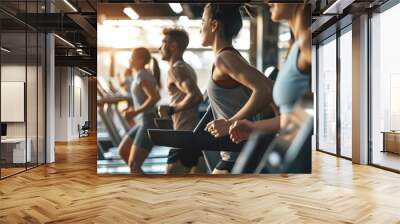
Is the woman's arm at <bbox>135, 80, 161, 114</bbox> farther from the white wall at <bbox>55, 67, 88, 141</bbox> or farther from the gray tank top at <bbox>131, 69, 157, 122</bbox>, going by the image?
the white wall at <bbox>55, 67, 88, 141</bbox>

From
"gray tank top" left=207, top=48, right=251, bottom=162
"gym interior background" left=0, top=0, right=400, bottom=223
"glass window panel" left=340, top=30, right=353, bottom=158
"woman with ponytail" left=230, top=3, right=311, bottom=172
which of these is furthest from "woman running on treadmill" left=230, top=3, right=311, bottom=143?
"glass window panel" left=340, top=30, right=353, bottom=158

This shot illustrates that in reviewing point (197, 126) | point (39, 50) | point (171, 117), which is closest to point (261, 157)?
point (197, 126)

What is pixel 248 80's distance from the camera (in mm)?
6445

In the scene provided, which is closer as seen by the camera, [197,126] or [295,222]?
[295,222]

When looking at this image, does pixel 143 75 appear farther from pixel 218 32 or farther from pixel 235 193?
pixel 235 193

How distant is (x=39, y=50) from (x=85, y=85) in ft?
39.8

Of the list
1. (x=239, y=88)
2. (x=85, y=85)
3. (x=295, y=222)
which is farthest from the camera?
(x=85, y=85)

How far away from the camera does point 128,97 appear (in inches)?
259

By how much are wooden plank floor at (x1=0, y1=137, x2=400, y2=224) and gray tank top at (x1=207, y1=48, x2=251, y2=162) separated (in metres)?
1.04

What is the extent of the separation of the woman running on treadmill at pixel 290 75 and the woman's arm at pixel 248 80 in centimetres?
13

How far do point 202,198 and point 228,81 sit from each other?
217 cm

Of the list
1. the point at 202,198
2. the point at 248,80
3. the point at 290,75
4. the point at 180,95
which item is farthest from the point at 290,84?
the point at 202,198

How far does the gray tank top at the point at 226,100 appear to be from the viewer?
6.41 m

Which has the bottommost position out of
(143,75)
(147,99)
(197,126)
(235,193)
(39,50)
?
(235,193)
